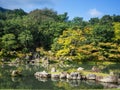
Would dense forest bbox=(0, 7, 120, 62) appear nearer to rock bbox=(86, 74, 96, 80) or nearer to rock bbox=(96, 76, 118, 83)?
rock bbox=(86, 74, 96, 80)

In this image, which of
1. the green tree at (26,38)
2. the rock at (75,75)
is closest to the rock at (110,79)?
the rock at (75,75)

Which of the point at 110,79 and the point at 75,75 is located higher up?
the point at 75,75

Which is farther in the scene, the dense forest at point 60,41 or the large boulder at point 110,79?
the dense forest at point 60,41

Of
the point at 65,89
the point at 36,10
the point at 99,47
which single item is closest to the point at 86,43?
the point at 99,47

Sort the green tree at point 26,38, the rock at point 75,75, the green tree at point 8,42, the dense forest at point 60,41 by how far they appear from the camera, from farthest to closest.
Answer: the green tree at point 26,38 < the green tree at point 8,42 < the dense forest at point 60,41 < the rock at point 75,75

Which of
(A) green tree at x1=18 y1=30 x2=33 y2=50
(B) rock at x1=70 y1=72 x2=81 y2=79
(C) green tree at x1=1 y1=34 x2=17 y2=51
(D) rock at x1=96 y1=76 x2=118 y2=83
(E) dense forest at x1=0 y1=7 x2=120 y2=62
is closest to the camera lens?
(D) rock at x1=96 y1=76 x2=118 y2=83

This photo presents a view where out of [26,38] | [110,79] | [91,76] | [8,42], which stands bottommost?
[110,79]

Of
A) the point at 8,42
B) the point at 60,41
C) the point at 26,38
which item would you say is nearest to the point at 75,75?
the point at 60,41

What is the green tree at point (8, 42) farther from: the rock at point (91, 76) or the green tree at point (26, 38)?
the rock at point (91, 76)

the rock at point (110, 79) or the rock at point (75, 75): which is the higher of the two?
the rock at point (75, 75)

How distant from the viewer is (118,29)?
5050 cm

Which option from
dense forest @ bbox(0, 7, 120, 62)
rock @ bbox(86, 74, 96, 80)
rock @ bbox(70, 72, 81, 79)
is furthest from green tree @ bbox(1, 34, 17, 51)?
rock @ bbox(86, 74, 96, 80)

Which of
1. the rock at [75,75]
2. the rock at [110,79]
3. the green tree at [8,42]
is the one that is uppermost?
the green tree at [8,42]

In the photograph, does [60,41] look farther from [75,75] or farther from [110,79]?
[110,79]
